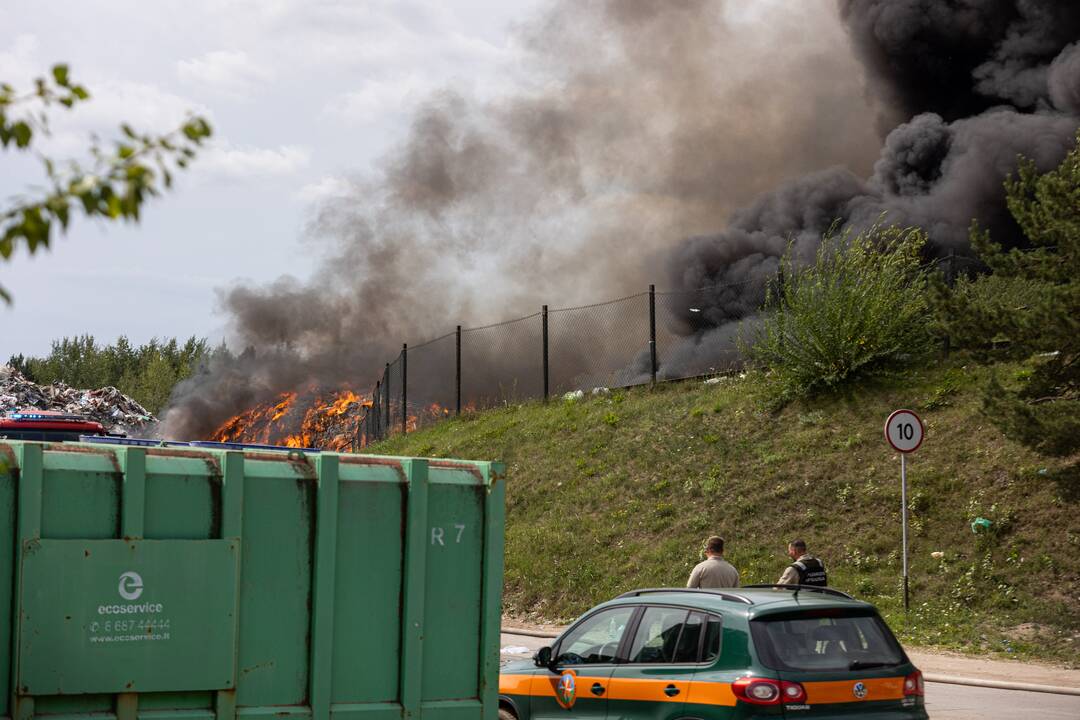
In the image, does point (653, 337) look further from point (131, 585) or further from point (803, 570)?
point (131, 585)

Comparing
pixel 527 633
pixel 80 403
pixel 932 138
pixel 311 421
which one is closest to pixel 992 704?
pixel 527 633

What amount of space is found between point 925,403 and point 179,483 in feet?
52.5

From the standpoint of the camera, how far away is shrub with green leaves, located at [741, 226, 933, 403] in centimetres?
2128

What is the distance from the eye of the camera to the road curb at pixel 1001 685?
→ 12.4m

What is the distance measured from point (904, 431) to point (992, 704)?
17.3ft

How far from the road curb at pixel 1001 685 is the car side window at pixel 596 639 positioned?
504 centimetres

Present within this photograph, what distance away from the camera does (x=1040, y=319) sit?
14.4m

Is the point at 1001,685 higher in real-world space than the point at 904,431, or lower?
lower

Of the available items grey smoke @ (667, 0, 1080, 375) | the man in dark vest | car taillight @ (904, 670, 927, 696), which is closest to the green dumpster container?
car taillight @ (904, 670, 927, 696)

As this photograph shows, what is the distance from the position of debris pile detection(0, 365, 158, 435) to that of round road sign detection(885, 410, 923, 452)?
1641 inches

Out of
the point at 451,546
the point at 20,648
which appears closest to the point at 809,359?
the point at 451,546

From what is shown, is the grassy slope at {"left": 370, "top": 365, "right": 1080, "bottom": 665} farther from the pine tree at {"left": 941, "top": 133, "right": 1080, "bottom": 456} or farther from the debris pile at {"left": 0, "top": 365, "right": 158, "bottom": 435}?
the debris pile at {"left": 0, "top": 365, "right": 158, "bottom": 435}

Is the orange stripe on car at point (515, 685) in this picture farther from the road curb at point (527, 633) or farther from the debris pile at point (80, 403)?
the debris pile at point (80, 403)

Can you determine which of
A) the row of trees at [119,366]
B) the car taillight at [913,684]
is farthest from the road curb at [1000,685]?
the row of trees at [119,366]
